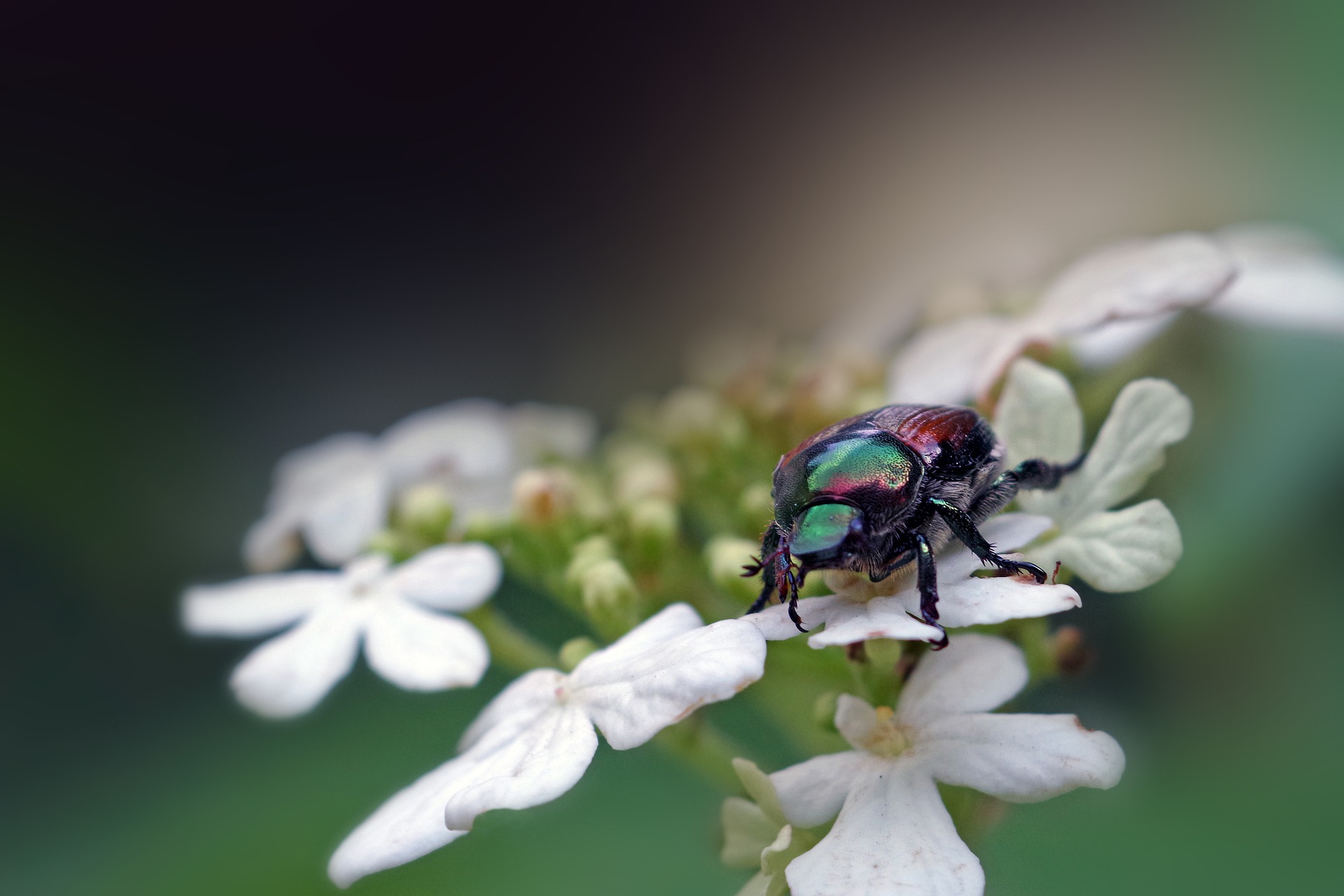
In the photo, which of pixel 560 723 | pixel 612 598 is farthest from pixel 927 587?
pixel 612 598

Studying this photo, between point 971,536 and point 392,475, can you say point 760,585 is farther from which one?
point 392,475

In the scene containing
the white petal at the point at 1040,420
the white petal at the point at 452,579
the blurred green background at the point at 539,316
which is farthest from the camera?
the blurred green background at the point at 539,316

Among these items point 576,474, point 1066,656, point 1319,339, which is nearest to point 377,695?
point 576,474

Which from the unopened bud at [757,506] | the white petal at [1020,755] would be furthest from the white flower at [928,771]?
the unopened bud at [757,506]

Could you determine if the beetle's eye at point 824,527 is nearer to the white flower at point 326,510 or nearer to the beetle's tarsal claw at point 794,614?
the beetle's tarsal claw at point 794,614

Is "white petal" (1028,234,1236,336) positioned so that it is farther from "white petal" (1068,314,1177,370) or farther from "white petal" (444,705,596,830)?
"white petal" (444,705,596,830)

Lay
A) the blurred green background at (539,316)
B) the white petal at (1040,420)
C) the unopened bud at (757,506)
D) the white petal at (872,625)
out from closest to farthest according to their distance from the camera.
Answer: the white petal at (872,625)
the white petal at (1040,420)
the unopened bud at (757,506)
the blurred green background at (539,316)

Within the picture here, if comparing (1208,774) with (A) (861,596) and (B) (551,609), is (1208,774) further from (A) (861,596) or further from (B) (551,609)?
(B) (551,609)
